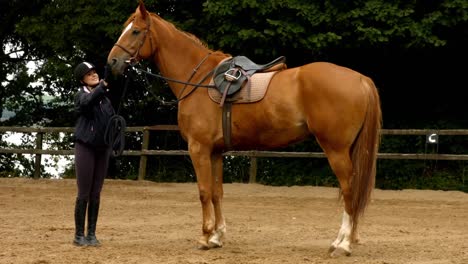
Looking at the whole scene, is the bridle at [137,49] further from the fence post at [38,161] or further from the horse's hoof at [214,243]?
the fence post at [38,161]

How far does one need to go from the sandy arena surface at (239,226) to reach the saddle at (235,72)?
160 cm

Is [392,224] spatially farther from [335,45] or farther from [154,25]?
[335,45]

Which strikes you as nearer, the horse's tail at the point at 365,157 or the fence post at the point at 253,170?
the horse's tail at the point at 365,157

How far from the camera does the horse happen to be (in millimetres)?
7473

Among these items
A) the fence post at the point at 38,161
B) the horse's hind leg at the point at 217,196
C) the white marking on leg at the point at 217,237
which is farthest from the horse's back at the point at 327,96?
the fence post at the point at 38,161

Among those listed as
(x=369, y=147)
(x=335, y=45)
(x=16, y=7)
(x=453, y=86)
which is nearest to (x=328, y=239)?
(x=369, y=147)

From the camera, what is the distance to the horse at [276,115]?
24.5 ft

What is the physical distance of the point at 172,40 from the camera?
848cm

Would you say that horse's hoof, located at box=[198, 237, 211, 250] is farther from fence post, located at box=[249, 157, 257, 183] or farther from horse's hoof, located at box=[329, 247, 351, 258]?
fence post, located at box=[249, 157, 257, 183]

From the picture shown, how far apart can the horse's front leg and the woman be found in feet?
2.89

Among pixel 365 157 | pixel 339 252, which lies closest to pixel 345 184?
pixel 365 157

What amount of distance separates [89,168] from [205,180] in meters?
1.16

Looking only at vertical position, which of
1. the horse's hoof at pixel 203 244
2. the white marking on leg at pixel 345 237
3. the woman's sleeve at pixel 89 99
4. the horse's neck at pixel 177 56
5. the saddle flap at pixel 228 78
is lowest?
the horse's hoof at pixel 203 244

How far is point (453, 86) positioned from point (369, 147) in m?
9.67
